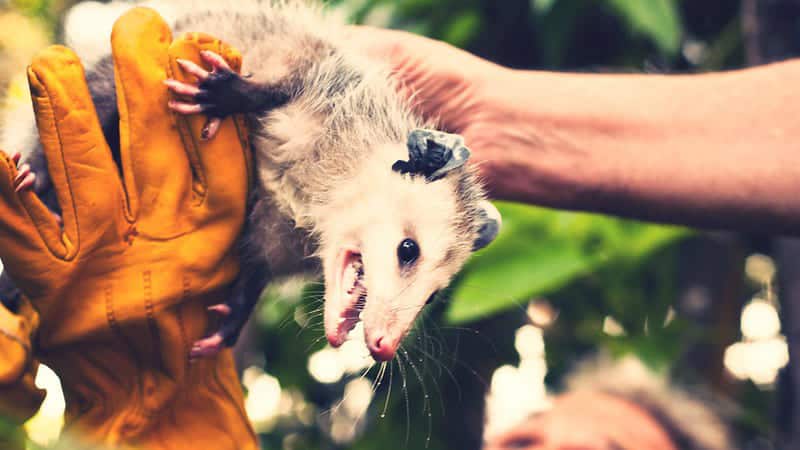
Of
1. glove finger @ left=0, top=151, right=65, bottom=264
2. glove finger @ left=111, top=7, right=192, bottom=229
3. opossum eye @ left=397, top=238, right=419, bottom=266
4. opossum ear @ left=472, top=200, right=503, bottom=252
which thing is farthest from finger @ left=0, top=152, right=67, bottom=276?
opossum ear @ left=472, top=200, right=503, bottom=252

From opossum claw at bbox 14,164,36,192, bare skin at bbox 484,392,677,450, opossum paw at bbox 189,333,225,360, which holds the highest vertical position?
opossum claw at bbox 14,164,36,192

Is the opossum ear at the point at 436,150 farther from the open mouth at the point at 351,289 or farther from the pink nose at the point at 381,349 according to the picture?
the pink nose at the point at 381,349

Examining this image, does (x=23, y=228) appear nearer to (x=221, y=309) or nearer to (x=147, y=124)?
(x=147, y=124)

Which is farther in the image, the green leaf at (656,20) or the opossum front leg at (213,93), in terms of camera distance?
the green leaf at (656,20)

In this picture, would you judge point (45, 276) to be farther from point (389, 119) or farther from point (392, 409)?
point (392, 409)

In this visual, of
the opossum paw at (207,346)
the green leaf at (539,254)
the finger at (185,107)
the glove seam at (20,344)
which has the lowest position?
the green leaf at (539,254)

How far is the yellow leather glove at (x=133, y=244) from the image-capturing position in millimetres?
1294

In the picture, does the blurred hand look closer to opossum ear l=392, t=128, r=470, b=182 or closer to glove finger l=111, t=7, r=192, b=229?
opossum ear l=392, t=128, r=470, b=182

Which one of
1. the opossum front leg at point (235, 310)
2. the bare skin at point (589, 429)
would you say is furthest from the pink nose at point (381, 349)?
the bare skin at point (589, 429)

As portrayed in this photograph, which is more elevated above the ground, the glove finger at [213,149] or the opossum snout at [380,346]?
the glove finger at [213,149]

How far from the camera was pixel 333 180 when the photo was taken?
1501 mm

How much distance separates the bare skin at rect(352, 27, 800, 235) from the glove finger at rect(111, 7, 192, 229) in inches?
21.3

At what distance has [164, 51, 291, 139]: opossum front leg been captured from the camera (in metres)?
1.39

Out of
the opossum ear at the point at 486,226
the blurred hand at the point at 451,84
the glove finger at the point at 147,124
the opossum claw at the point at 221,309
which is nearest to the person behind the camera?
the glove finger at the point at 147,124
